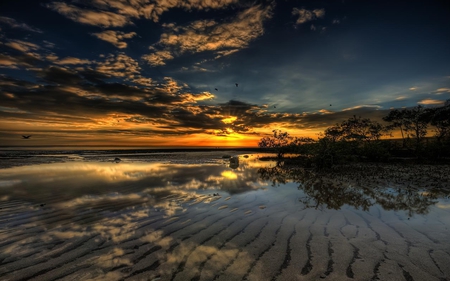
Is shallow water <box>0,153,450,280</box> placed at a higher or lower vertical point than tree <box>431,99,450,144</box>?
lower

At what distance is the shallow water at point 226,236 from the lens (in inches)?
150

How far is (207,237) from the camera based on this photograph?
207 inches

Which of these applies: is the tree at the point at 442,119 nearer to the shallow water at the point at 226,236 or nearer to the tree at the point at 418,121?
the tree at the point at 418,121

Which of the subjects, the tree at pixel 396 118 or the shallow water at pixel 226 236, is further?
the tree at pixel 396 118

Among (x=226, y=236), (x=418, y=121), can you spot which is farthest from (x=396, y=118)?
(x=226, y=236)

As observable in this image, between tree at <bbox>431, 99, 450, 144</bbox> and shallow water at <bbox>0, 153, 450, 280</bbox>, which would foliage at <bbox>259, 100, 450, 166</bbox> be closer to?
tree at <bbox>431, 99, 450, 144</bbox>

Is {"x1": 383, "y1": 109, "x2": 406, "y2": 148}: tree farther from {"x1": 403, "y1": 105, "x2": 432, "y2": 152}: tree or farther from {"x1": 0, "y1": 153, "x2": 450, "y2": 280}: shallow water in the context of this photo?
{"x1": 0, "y1": 153, "x2": 450, "y2": 280}: shallow water

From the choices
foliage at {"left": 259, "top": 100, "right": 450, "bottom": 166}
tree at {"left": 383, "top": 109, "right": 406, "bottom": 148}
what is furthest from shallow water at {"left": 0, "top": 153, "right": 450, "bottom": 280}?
tree at {"left": 383, "top": 109, "right": 406, "bottom": 148}

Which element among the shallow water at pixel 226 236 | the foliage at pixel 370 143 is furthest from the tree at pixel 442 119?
the shallow water at pixel 226 236

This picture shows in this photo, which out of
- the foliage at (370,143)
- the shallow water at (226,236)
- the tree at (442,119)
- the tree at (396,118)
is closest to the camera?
the shallow water at (226,236)

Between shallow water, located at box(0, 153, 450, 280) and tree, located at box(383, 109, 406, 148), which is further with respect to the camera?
tree, located at box(383, 109, 406, 148)

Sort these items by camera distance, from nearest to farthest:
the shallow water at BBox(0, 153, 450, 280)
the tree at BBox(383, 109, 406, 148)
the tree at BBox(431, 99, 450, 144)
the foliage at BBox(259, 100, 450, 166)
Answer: the shallow water at BBox(0, 153, 450, 280)
the foliage at BBox(259, 100, 450, 166)
the tree at BBox(431, 99, 450, 144)
the tree at BBox(383, 109, 406, 148)

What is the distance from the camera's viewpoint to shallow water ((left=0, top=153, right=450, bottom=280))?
380cm

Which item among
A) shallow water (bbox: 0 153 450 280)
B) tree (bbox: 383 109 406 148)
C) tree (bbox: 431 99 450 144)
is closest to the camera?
shallow water (bbox: 0 153 450 280)
